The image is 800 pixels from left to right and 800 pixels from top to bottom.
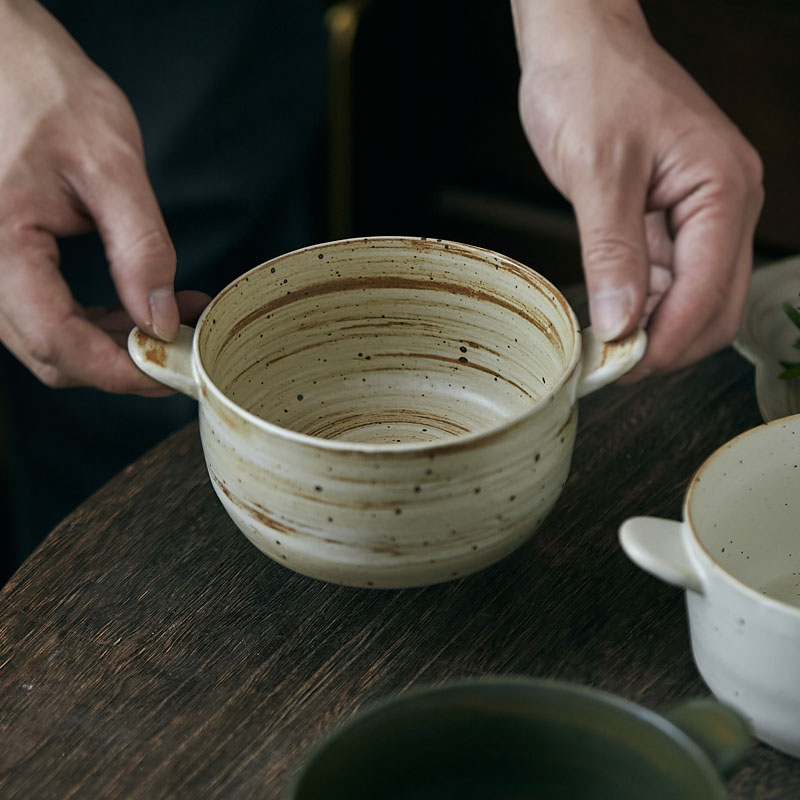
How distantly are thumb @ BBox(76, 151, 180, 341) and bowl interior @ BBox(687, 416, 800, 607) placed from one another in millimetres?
324

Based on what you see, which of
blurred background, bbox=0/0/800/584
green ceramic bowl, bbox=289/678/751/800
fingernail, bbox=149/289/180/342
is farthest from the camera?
blurred background, bbox=0/0/800/584

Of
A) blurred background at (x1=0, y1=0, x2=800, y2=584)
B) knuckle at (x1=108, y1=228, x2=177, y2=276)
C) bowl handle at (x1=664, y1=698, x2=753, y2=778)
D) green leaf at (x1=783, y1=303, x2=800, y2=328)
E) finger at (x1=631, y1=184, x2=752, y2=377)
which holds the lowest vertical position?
blurred background at (x1=0, y1=0, x2=800, y2=584)

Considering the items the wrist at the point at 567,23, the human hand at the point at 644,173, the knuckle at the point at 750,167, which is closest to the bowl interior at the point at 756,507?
the human hand at the point at 644,173

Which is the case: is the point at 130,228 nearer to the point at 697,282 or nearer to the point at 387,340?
the point at 387,340

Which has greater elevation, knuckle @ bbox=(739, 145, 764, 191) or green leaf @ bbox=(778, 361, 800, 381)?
knuckle @ bbox=(739, 145, 764, 191)

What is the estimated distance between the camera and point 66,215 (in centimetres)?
72

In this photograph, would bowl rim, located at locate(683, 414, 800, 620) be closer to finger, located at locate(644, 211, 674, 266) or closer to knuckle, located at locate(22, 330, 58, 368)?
finger, located at locate(644, 211, 674, 266)

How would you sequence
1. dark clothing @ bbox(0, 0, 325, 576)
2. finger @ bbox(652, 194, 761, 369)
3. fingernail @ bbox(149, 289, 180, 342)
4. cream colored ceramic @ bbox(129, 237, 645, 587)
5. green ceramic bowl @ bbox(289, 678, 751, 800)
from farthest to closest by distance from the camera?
dark clothing @ bbox(0, 0, 325, 576)
finger @ bbox(652, 194, 761, 369)
fingernail @ bbox(149, 289, 180, 342)
cream colored ceramic @ bbox(129, 237, 645, 587)
green ceramic bowl @ bbox(289, 678, 751, 800)

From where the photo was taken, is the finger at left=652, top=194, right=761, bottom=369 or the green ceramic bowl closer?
the green ceramic bowl

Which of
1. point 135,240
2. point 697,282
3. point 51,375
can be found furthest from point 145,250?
point 697,282

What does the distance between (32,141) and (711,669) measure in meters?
0.53

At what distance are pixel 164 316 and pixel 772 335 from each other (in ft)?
1.48

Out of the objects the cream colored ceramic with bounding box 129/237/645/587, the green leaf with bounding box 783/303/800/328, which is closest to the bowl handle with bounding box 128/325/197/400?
the cream colored ceramic with bounding box 129/237/645/587

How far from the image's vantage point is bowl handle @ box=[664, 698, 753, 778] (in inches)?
15.7
